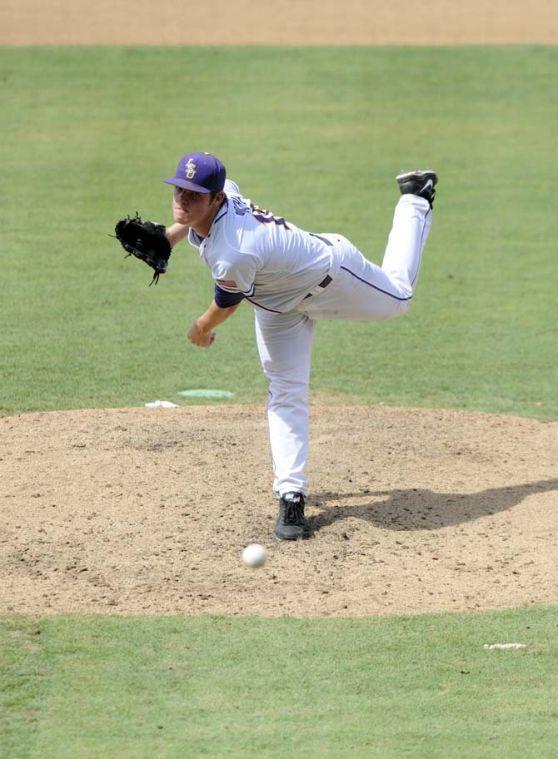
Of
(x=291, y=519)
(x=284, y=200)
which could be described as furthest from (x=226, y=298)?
(x=284, y=200)

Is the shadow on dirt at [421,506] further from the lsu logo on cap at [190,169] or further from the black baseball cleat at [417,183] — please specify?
the lsu logo on cap at [190,169]

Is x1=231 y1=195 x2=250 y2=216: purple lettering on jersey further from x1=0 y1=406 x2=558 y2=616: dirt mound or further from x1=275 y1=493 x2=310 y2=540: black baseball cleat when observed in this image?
x1=0 y1=406 x2=558 y2=616: dirt mound

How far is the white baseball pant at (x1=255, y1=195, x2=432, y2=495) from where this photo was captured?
6785mm

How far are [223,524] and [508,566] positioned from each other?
1575mm

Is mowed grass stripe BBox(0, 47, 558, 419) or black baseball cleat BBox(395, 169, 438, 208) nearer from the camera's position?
black baseball cleat BBox(395, 169, 438, 208)

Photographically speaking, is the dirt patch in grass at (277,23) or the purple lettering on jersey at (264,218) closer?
the purple lettering on jersey at (264,218)

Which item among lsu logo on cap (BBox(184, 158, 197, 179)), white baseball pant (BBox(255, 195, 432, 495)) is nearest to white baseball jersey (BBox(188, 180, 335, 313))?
white baseball pant (BBox(255, 195, 432, 495))

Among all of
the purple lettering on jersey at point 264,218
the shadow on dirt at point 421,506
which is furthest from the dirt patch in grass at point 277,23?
the purple lettering on jersey at point 264,218

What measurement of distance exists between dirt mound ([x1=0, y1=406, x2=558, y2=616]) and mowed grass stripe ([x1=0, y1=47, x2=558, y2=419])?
1124 millimetres

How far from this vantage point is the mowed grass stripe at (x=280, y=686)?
14.8ft

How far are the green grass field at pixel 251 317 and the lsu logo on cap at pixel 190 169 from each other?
2.17 metres

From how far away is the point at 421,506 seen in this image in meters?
7.20

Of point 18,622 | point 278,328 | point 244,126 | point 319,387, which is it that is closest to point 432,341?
point 319,387

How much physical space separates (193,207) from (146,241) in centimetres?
44
